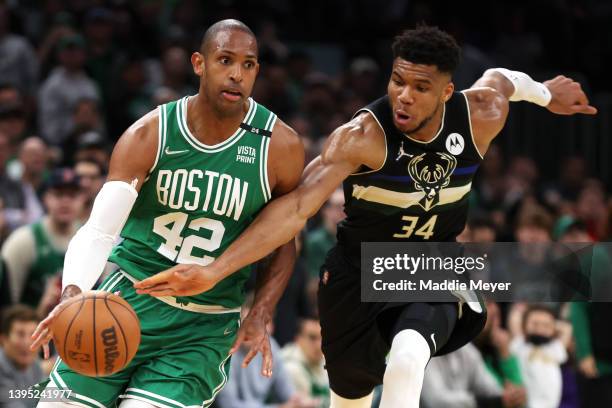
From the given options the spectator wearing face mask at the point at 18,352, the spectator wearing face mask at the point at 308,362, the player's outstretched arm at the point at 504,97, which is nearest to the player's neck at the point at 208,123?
the player's outstretched arm at the point at 504,97

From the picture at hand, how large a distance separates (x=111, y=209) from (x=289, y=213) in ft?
2.87

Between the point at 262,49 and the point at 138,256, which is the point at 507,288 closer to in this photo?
the point at 138,256

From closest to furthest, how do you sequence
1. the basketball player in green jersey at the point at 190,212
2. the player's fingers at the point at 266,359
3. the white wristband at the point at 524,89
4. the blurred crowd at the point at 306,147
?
the basketball player in green jersey at the point at 190,212, the player's fingers at the point at 266,359, the white wristband at the point at 524,89, the blurred crowd at the point at 306,147

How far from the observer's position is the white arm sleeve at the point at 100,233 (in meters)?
5.34

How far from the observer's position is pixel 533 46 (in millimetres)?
14570

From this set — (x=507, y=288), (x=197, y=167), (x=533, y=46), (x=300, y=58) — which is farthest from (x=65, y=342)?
(x=533, y=46)

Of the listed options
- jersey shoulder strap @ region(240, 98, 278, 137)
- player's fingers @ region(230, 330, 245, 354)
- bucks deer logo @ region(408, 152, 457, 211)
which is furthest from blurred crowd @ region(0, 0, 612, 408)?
bucks deer logo @ region(408, 152, 457, 211)

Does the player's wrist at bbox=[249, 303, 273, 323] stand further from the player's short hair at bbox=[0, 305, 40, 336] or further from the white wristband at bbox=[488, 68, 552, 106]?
the player's short hair at bbox=[0, 305, 40, 336]

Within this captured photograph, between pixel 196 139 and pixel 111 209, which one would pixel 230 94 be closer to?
pixel 196 139

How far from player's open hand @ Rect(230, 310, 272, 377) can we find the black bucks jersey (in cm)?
80

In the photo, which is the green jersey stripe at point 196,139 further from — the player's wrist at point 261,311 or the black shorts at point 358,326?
the black shorts at point 358,326

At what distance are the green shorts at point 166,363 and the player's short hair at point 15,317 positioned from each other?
2.11 m

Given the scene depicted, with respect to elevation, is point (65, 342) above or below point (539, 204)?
below

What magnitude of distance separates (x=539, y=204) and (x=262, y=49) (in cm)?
367
